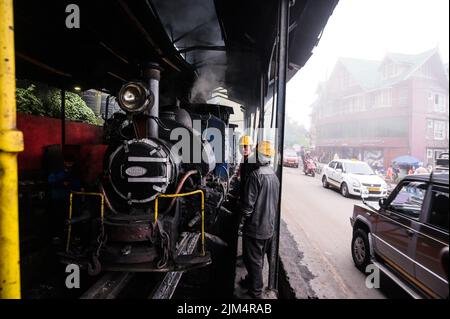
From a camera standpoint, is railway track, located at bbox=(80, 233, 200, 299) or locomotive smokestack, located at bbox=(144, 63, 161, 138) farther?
locomotive smokestack, located at bbox=(144, 63, 161, 138)

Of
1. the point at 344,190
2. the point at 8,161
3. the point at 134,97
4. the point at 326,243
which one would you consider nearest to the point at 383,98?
the point at 344,190

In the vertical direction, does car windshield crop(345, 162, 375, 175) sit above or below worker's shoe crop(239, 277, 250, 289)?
above

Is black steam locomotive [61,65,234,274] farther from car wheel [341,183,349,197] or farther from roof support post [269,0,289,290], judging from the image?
car wheel [341,183,349,197]

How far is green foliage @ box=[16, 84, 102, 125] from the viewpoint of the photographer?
742cm

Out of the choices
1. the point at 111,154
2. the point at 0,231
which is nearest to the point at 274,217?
the point at 111,154

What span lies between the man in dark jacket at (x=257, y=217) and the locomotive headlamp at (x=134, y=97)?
69.4 inches

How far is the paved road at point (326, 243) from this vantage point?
148 inches

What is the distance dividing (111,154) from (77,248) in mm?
1272

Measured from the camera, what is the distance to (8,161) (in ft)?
4.51

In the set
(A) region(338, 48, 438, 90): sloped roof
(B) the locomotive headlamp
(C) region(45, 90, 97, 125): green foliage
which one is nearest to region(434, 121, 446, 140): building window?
(A) region(338, 48, 438, 90): sloped roof

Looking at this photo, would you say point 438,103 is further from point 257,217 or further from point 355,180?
point 257,217

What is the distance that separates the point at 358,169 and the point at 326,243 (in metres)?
7.35

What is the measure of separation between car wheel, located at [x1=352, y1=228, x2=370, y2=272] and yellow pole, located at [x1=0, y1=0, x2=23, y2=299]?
4.51m

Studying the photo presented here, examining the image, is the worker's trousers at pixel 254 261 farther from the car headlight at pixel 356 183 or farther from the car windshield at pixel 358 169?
the car windshield at pixel 358 169
